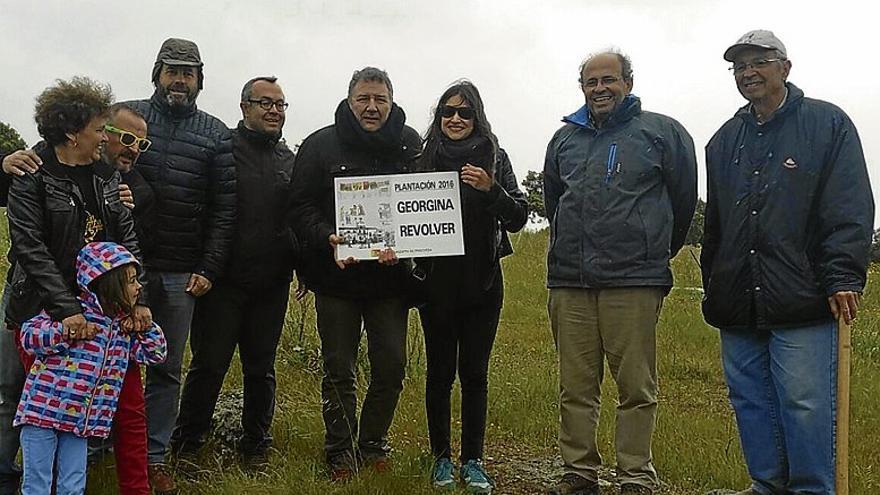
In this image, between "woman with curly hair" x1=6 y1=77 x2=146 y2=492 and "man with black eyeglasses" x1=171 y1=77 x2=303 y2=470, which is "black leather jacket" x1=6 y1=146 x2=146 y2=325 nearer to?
"woman with curly hair" x1=6 y1=77 x2=146 y2=492

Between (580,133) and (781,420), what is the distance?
77.1 inches

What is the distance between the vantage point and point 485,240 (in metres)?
5.19

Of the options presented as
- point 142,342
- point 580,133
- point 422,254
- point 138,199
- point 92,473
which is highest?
point 580,133

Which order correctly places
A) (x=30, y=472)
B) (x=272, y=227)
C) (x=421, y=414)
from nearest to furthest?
1. (x=30, y=472)
2. (x=272, y=227)
3. (x=421, y=414)

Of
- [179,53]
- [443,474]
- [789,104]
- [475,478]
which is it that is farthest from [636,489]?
[179,53]

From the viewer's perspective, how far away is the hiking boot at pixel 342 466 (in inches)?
203

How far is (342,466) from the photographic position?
5.27 m

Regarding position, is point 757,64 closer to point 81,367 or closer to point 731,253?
point 731,253

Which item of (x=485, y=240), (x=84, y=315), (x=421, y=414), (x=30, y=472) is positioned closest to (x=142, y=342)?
(x=84, y=315)

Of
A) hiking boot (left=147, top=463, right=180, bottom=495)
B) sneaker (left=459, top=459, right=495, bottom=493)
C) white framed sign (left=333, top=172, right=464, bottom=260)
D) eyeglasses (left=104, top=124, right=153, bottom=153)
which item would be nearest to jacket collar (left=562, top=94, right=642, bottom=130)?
white framed sign (left=333, top=172, right=464, bottom=260)

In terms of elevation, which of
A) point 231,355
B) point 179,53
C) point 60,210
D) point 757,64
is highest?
point 179,53

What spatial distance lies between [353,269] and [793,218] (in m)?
2.44

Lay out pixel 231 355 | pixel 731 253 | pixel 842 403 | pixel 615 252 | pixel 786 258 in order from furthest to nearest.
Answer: pixel 231 355, pixel 615 252, pixel 731 253, pixel 786 258, pixel 842 403

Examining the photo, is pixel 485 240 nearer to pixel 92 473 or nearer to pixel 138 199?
pixel 138 199
